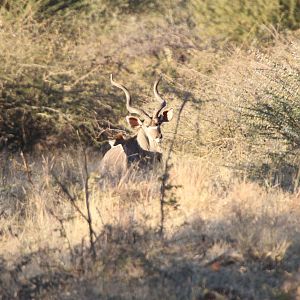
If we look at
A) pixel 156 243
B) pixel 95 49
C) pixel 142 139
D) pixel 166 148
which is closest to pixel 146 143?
pixel 142 139

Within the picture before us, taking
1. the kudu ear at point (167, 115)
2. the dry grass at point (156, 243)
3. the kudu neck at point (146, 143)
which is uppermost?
the kudu ear at point (167, 115)

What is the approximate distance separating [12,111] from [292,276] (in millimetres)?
9509

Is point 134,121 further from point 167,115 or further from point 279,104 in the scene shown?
point 279,104

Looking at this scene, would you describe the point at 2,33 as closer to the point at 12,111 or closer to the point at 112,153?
the point at 12,111

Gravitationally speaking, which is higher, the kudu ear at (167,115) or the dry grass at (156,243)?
the kudu ear at (167,115)

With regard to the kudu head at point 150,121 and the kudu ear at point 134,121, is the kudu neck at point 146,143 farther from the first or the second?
the kudu ear at point 134,121

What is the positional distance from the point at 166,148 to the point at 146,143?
78cm

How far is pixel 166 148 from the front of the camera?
13555mm

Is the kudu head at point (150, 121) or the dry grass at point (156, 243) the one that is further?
the kudu head at point (150, 121)

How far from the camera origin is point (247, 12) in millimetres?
18156

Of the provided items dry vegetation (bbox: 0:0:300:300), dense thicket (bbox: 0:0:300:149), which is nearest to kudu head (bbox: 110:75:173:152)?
dry vegetation (bbox: 0:0:300:300)

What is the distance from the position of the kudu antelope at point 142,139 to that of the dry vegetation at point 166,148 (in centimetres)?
49

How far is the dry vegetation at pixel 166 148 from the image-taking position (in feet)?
20.1

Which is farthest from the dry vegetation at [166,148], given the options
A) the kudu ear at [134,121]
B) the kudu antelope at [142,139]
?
the kudu ear at [134,121]
